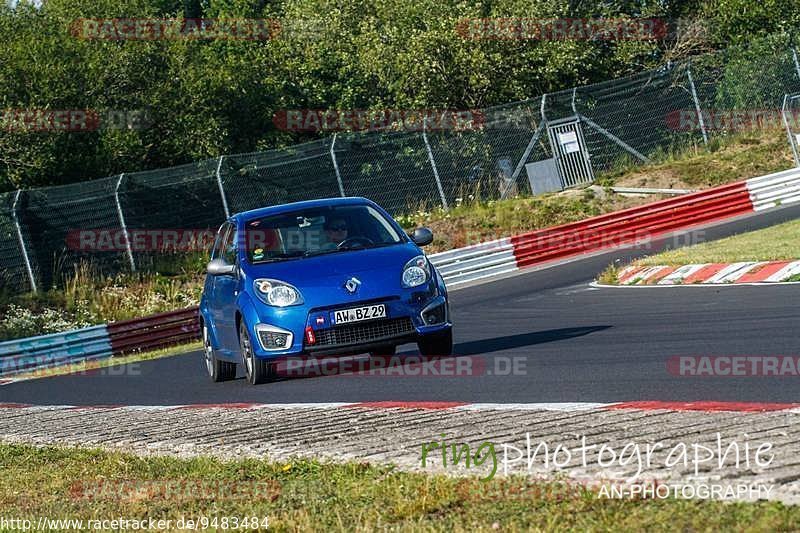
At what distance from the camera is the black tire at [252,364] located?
37.5 ft

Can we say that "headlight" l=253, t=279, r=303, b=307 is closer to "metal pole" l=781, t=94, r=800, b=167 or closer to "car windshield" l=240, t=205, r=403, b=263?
"car windshield" l=240, t=205, r=403, b=263

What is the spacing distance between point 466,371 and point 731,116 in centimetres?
2405

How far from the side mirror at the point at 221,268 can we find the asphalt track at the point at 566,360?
1.11 m

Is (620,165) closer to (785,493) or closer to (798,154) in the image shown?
(798,154)

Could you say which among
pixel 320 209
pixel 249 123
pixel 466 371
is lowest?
pixel 466 371

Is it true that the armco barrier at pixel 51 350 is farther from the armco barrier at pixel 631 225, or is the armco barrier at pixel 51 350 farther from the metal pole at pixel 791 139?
the metal pole at pixel 791 139

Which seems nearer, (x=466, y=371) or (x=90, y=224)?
(x=466, y=371)

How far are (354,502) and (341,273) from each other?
591 centimetres

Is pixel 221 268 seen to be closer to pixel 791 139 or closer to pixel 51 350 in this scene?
pixel 51 350

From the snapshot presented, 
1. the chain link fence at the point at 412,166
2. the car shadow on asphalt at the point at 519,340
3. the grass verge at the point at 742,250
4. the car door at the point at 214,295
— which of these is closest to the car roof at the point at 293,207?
the car door at the point at 214,295

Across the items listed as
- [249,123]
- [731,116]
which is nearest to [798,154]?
[731,116]

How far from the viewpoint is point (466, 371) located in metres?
10.7

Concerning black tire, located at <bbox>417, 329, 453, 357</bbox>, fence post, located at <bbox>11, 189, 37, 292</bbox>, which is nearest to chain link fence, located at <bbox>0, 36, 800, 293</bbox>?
fence post, located at <bbox>11, 189, 37, 292</bbox>

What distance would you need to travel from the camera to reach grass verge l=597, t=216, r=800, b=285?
56.9ft
